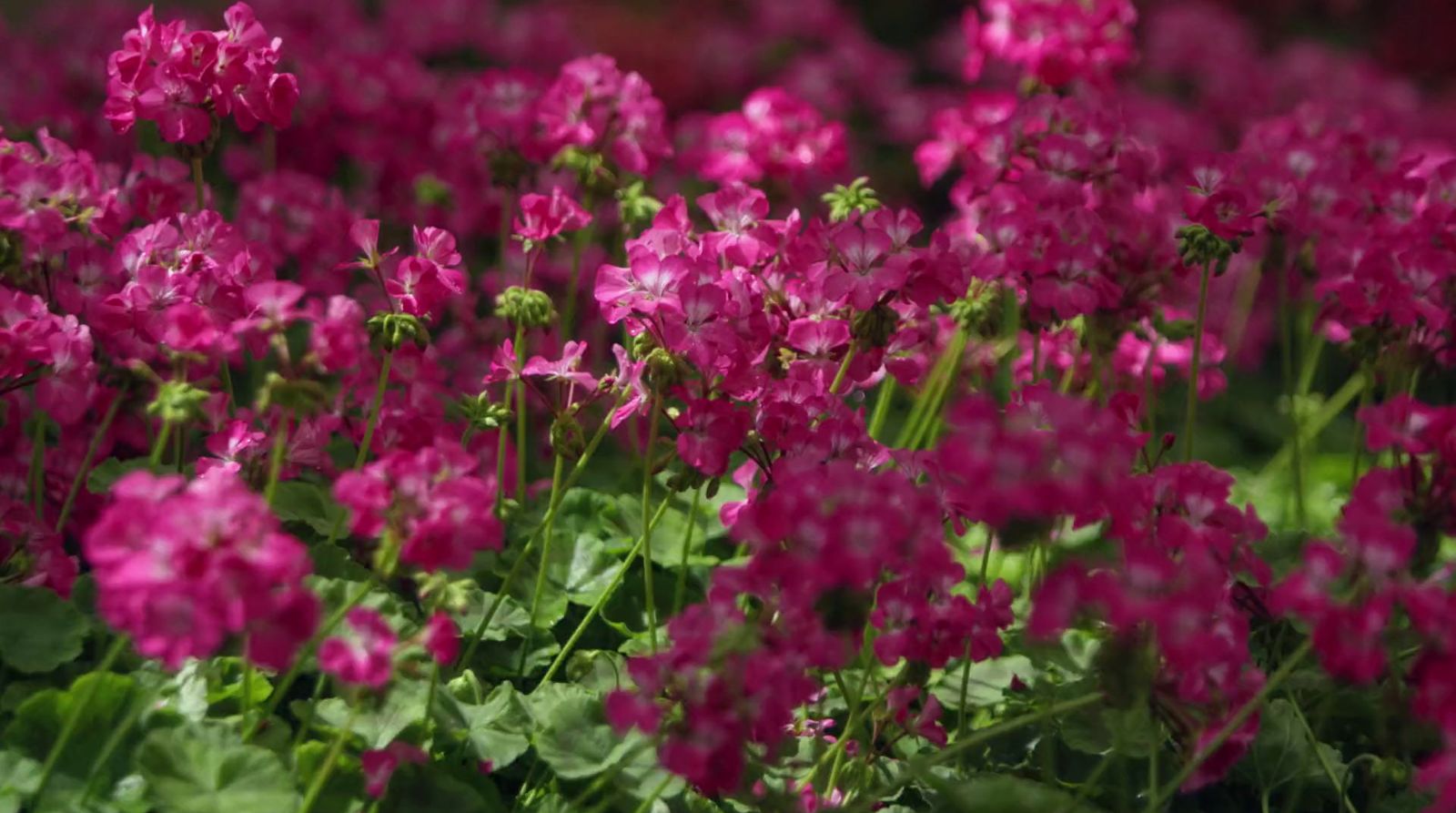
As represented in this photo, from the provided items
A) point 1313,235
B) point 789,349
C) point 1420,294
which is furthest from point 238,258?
point 1313,235

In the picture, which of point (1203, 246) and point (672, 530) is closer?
point (1203, 246)

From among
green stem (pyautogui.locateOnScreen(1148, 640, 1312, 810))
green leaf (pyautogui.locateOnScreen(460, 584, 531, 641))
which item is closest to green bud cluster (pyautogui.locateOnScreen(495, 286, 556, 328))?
green leaf (pyautogui.locateOnScreen(460, 584, 531, 641))

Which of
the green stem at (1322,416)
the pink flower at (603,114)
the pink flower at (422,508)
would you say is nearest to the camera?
the pink flower at (422,508)

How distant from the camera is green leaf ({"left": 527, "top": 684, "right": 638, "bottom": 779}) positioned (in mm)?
1312

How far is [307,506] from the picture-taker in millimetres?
1688

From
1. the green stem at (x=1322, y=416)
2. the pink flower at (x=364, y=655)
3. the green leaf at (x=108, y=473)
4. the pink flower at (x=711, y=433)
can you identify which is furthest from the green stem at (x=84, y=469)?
the green stem at (x=1322, y=416)

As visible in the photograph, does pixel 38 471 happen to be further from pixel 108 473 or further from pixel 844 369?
pixel 844 369

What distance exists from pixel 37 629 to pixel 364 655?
0.50 m

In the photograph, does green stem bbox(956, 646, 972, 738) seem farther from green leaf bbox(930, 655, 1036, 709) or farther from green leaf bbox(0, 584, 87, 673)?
green leaf bbox(0, 584, 87, 673)

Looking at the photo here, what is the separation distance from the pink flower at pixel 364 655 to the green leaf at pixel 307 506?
0.54 metres

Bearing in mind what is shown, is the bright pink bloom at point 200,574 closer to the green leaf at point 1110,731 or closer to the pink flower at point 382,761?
the pink flower at point 382,761

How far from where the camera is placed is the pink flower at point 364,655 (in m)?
1.07

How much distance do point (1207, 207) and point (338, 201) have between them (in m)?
1.15

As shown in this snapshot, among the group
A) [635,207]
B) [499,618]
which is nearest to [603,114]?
[635,207]
